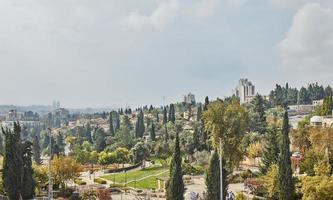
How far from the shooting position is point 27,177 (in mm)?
33125

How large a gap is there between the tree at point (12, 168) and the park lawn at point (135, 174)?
21.7m

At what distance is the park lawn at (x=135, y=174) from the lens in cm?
5508

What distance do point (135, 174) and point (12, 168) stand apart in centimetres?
2700

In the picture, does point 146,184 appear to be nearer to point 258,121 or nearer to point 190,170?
point 190,170

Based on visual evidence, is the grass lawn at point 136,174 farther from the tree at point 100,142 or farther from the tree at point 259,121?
the tree at point 100,142

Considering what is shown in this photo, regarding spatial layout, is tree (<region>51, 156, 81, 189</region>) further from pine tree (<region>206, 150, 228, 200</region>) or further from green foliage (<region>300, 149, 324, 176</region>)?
green foliage (<region>300, 149, 324, 176</region>)

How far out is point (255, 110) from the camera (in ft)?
278

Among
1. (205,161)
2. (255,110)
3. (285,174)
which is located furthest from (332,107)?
(285,174)

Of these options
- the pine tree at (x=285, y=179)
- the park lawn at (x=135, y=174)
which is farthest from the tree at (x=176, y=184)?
the park lawn at (x=135, y=174)

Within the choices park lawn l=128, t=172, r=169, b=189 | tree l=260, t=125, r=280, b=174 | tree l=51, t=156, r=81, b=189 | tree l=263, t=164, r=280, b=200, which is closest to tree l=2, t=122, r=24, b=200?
tree l=51, t=156, r=81, b=189

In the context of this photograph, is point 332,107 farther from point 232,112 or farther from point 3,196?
point 3,196

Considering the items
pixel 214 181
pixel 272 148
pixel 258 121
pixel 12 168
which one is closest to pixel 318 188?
pixel 214 181

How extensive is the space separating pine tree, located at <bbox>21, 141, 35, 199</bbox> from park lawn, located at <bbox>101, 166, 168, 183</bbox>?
65.3 feet

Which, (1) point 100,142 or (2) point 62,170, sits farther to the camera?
(1) point 100,142
